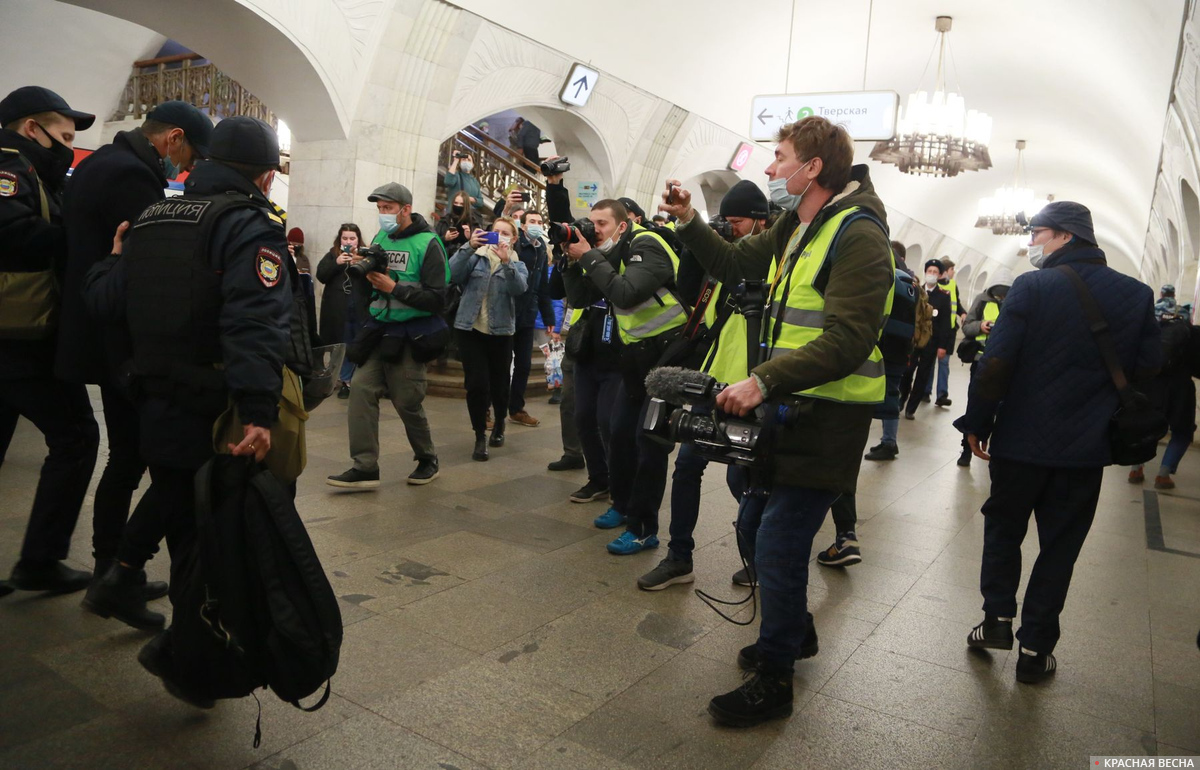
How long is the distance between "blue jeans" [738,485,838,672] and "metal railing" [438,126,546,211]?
10977 mm

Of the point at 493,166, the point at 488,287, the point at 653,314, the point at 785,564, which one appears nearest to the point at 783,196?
the point at 785,564

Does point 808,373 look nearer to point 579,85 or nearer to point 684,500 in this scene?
point 684,500

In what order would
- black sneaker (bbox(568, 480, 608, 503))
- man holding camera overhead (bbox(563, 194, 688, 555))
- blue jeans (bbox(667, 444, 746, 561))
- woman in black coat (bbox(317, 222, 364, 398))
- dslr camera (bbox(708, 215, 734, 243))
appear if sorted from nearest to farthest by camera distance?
blue jeans (bbox(667, 444, 746, 561)) → dslr camera (bbox(708, 215, 734, 243)) → man holding camera overhead (bbox(563, 194, 688, 555)) → woman in black coat (bbox(317, 222, 364, 398)) → black sneaker (bbox(568, 480, 608, 503))

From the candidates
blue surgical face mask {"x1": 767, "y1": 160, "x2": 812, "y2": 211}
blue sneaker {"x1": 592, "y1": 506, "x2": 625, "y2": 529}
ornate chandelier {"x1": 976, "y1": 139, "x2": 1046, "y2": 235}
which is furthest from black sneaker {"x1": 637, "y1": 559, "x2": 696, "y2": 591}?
ornate chandelier {"x1": 976, "y1": 139, "x2": 1046, "y2": 235}

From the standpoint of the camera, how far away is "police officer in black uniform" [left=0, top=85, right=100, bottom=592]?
3170mm

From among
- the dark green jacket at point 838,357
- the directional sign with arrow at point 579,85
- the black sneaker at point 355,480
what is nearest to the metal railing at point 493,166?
the directional sign with arrow at point 579,85

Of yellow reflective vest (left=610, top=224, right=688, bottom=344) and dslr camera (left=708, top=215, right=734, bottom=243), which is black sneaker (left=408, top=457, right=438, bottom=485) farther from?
dslr camera (left=708, top=215, right=734, bottom=243)

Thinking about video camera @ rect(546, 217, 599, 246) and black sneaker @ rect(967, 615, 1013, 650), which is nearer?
black sneaker @ rect(967, 615, 1013, 650)

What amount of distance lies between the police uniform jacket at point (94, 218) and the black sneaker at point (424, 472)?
94.2 inches

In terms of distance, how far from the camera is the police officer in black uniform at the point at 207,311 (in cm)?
248

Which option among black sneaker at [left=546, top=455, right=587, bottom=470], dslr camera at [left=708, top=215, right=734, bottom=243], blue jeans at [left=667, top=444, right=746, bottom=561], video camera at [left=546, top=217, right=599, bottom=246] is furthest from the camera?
black sneaker at [left=546, top=455, right=587, bottom=470]

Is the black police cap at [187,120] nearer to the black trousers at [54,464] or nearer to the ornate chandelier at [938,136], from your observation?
the black trousers at [54,464]

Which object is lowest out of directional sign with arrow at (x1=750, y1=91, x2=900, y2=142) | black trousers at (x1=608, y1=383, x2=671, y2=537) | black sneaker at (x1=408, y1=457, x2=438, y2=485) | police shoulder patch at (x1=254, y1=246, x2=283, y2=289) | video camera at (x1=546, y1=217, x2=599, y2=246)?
black sneaker at (x1=408, y1=457, x2=438, y2=485)

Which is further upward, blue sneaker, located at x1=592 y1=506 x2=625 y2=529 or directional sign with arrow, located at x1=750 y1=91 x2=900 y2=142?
directional sign with arrow, located at x1=750 y1=91 x2=900 y2=142
